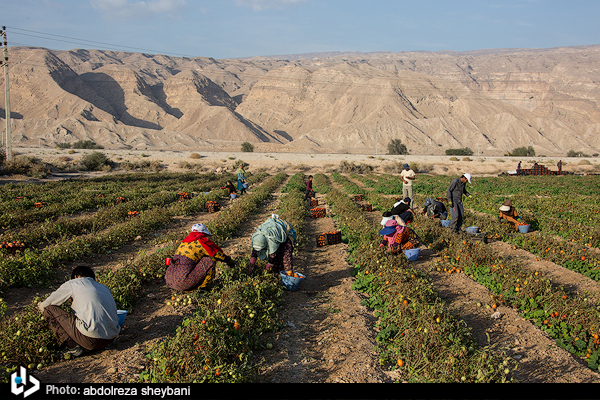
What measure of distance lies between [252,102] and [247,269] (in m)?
114

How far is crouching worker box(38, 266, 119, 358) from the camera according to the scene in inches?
169

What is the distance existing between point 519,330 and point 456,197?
5313mm

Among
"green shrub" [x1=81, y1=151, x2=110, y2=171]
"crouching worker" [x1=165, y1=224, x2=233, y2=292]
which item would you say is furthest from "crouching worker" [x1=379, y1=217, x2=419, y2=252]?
"green shrub" [x1=81, y1=151, x2=110, y2=171]

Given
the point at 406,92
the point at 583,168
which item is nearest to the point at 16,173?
the point at 583,168

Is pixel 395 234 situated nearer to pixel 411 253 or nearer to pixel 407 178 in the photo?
pixel 411 253

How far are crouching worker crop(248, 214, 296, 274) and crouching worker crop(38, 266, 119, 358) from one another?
2.45 metres

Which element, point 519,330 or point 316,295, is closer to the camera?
point 519,330

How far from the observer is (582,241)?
375 inches

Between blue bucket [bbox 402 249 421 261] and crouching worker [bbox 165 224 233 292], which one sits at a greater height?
crouching worker [bbox 165 224 233 292]

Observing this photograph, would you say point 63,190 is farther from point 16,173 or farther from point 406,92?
point 406,92

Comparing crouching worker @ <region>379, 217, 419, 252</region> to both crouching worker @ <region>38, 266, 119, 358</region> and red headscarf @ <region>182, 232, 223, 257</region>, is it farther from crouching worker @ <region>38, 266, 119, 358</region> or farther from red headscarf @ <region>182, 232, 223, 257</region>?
crouching worker @ <region>38, 266, 119, 358</region>

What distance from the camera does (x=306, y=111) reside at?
10662cm

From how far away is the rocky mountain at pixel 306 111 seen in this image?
251ft

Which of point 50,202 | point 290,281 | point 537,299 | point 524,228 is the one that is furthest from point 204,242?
point 50,202
